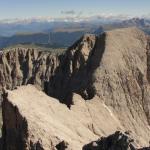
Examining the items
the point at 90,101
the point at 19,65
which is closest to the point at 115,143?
the point at 90,101

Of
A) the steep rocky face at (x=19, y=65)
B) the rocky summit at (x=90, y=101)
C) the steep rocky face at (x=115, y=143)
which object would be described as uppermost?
the steep rocky face at (x=115, y=143)

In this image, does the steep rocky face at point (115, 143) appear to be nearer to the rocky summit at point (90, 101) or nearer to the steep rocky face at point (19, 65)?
the rocky summit at point (90, 101)

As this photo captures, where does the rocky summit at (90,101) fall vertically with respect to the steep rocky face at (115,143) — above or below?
below

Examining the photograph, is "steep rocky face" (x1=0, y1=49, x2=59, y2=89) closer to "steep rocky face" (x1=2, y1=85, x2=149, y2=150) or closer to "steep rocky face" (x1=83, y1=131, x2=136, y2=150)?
"steep rocky face" (x1=2, y1=85, x2=149, y2=150)

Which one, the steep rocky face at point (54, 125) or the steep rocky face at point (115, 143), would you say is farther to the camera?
the steep rocky face at point (54, 125)

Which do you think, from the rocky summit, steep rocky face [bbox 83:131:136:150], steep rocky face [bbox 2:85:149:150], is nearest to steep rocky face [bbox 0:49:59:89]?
the rocky summit

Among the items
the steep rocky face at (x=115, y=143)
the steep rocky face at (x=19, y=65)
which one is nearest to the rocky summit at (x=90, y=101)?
the steep rocky face at (x=115, y=143)

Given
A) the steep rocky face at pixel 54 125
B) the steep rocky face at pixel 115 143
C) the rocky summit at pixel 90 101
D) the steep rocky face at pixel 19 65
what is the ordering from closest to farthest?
1. the steep rocky face at pixel 115 143
2. the steep rocky face at pixel 54 125
3. the rocky summit at pixel 90 101
4. the steep rocky face at pixel 19 65

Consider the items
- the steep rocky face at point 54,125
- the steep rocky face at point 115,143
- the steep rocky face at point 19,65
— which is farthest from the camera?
the steep rocky face at point 19,65

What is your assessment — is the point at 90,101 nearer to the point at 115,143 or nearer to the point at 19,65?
the point at 115,143
